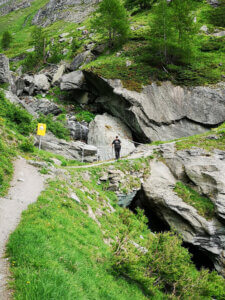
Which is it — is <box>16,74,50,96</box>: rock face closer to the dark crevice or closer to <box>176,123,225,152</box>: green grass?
<box>176,123,225,152</box>: green grass

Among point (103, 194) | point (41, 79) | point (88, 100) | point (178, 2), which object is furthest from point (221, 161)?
point (41, 79)

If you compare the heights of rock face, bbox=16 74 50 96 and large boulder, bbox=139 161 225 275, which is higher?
rock face, bbox=16 74 50 96

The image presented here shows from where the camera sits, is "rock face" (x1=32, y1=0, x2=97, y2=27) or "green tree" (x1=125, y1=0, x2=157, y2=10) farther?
"rock face" (x1=32, y1=0, x2=97, y2=27)

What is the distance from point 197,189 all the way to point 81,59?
36099 millimetres

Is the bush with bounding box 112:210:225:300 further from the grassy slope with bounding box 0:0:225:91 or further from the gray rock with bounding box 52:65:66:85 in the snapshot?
the gray rock with bounding box 52:65:66:85

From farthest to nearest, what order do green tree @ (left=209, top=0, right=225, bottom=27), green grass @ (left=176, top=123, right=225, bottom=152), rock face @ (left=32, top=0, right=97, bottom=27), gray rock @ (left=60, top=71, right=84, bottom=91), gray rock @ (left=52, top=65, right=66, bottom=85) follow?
rock face @ (left=32, top=0, right=97, bottom=27) < green tree @ (left=209, top=0, right=225, bottom=27) < gray rock @ (left=52, top=65, right=66, bottom=85) < gray rock @ (left=60, top=71, right=84, bottom=91) < green grass @ (left=176, top=123, right=225, bottom=152)

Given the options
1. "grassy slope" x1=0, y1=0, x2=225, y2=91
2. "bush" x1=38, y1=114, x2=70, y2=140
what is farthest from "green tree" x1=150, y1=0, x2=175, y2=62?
"bush" x1=38, y1=114, x2=70, y2=140

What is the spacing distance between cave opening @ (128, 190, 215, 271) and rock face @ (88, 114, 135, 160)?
24.6 feet

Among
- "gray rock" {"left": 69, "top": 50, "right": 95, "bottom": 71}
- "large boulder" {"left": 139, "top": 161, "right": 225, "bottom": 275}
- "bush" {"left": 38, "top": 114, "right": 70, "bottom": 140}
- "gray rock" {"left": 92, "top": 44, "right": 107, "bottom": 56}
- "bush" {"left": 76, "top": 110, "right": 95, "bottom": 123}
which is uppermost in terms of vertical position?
"gray rock" {"left": 92, "top": 44, "right": 107, "bottom": 56}

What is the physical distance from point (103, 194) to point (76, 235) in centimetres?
677

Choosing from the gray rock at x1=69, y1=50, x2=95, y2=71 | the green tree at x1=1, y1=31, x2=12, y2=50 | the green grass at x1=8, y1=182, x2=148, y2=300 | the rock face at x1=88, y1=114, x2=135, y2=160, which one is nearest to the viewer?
the green grass at x1=8, y1=182, x2=148, y2=300

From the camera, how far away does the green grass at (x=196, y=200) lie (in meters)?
14.2

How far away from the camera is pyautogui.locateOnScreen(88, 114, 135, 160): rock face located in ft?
78.4

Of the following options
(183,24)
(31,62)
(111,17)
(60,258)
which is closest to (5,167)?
(60,258)
